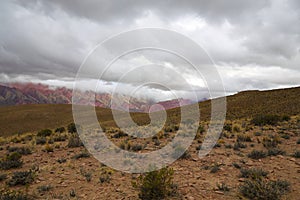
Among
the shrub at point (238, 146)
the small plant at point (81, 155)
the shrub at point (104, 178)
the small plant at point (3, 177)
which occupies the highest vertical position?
the shrub at point (238, 146)

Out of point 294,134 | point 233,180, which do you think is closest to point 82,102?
point 233,180

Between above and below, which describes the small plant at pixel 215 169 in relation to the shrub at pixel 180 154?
below

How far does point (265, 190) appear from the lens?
5.70 meters

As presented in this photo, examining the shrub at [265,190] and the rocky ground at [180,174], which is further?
the rocky ground at [180,174]

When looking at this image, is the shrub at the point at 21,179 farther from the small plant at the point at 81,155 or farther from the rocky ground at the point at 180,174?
the small plant at the point at 81,155

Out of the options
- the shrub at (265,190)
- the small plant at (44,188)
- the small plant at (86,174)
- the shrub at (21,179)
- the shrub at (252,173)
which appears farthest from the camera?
the small plant at (86,174)

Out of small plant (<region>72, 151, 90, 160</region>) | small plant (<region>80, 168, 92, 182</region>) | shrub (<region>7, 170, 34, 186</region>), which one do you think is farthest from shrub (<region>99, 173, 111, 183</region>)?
small plant (<region>72, 151, 90, 160</region>)

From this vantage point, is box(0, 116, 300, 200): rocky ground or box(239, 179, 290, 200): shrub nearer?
box(239, 179, 290, 200): shrub

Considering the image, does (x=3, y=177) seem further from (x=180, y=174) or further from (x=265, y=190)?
(x=265, y=190)

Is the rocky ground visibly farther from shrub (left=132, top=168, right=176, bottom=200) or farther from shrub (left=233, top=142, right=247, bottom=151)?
shrub (left=132, top=168, right=176, bottom=200)

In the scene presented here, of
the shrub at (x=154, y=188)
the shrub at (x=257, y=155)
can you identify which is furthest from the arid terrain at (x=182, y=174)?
the shrub at (x=154, y=188)

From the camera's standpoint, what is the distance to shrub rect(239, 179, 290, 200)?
5547mm

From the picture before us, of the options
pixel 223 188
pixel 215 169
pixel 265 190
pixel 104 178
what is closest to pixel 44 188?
pixel 104 178

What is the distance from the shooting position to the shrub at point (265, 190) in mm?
5547
